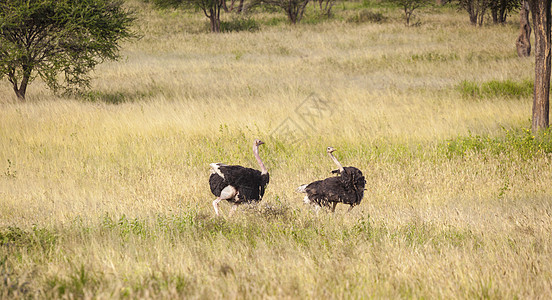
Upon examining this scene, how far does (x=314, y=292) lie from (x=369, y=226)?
1.79 meters

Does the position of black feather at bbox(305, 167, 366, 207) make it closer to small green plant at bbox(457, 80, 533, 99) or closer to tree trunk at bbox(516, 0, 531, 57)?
small green plant at bbox(457, 80, 533, 99)

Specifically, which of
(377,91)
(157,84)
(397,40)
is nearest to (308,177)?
(377,91)

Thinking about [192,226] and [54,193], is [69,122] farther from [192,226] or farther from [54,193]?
[192,226]

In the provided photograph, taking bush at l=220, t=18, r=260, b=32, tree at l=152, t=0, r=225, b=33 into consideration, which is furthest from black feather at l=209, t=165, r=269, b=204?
bush at l=220, t=18, r=260, b=32

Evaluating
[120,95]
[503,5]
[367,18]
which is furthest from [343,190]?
[367,18]

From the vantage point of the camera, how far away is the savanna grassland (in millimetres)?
4117

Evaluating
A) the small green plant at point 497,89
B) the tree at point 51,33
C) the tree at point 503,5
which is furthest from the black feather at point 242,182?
the tree at point 503,5

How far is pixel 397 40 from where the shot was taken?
2852 cm

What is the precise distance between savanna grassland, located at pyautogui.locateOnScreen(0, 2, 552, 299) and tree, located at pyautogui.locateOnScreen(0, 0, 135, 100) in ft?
3.28

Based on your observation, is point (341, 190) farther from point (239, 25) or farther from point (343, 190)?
point (239, 25)

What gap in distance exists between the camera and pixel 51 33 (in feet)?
51.6

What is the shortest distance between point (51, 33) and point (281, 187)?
1133 centimetres

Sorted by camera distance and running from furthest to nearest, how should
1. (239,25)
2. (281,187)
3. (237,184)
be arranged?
(239,25) < (281,187) < (237,184)

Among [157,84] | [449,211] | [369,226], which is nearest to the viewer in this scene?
[369,226]
